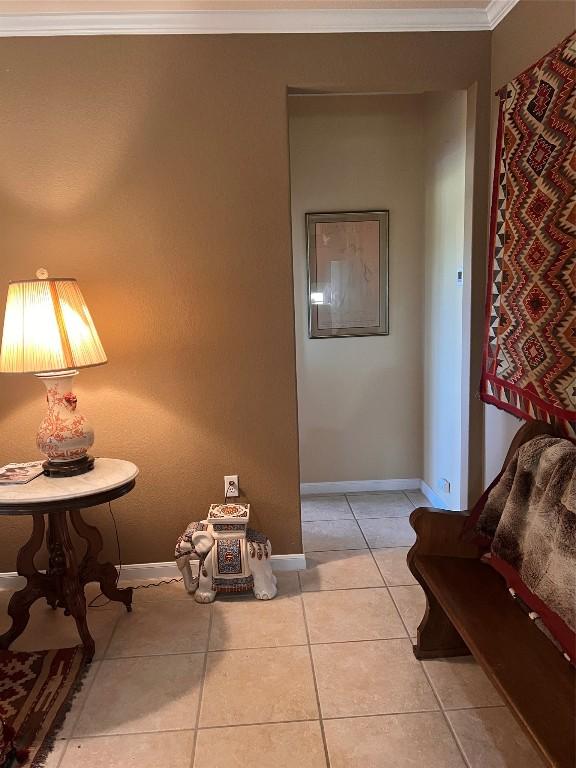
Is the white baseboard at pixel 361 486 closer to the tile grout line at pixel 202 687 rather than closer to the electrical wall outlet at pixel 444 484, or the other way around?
the electrical wall outlet at pixel 444 484

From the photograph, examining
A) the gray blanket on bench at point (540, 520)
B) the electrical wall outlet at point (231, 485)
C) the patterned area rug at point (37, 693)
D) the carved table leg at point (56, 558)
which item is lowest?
the patterned area rug at point (37, 693)

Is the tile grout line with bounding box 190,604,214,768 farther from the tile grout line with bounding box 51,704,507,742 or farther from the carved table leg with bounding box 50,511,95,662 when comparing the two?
the carved table leg with bounding box 50,511,95,662

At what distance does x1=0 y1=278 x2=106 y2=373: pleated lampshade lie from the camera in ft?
6.78

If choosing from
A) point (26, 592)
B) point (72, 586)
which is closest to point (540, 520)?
point (72, 586)

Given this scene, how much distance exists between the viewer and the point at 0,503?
1.99 metres

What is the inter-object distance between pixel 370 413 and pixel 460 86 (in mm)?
1970

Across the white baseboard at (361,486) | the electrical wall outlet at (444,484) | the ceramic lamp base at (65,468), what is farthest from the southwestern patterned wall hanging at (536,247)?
the ceramic lamp base at (65,468)

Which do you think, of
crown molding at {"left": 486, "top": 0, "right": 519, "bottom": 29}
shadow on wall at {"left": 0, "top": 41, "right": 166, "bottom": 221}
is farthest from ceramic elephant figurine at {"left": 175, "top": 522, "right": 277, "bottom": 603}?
crown molding at {"left": 486, "top": 0, "right": 519, "bottom": 29}

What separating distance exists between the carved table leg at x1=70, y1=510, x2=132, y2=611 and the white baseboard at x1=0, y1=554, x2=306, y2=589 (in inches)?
11.7

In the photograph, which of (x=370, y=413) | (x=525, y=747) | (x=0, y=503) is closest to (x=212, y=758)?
(x=525, y=747)

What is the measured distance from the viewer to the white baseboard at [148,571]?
8.87 feet

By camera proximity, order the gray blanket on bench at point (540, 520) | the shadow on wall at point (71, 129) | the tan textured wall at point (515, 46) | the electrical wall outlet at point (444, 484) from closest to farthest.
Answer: the gray blanket on bench at point (540, 520) < the tan textured wall at point (515, 46) < the shadow on wall at point (71, 129) < the electrical wall outlet at point (444, 484)

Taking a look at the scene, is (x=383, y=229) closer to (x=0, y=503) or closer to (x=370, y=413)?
(x=370, y=413)

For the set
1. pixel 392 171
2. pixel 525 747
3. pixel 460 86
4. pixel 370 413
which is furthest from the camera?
pixel 370 413
